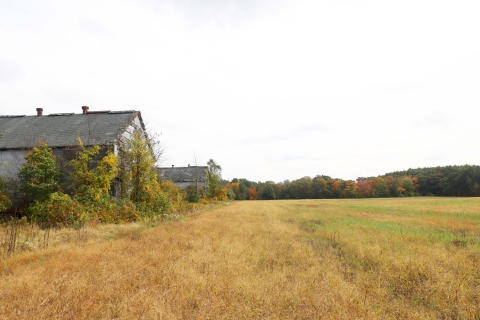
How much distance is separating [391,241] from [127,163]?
1816 cm

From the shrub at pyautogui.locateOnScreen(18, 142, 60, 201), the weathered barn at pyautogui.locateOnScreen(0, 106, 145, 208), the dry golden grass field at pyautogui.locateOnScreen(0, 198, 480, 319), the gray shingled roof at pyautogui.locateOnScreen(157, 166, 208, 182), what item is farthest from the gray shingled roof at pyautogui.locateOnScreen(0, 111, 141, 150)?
the gray shingled roof at pyautogui.locateOnScreen(157, 166, 208, 182)

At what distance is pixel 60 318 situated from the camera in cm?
401

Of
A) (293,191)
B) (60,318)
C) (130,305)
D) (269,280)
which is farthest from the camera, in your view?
(293,191)

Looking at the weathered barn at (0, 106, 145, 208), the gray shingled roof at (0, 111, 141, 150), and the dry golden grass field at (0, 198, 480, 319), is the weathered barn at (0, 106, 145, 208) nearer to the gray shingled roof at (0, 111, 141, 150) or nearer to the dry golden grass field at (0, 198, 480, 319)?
the gray shingled roof at (0, 111, 141, 150)

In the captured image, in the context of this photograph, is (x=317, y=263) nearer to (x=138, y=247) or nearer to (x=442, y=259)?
(x=442, y=259)

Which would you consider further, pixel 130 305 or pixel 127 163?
pixel 127 163

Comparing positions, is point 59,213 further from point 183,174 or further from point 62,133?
point 183,174

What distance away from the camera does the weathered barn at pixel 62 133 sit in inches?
747

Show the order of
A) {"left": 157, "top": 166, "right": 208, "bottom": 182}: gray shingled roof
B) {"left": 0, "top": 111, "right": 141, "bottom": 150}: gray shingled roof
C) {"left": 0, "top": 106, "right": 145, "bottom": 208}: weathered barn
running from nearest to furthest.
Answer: {"left": 0, "top": 106, "right": 145, "bottom": 208}: weathered barn → {"left": 0, "top": 111, "right": 141, "bottom": 150}: gray shingled roof → {"left": 157, "top": 166, "right": 208, "bottom": 182}: gray shingled roof

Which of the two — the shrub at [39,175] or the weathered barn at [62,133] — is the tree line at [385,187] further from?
the shrub at [39,175]

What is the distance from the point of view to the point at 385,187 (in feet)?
274

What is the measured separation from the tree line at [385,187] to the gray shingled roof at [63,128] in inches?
1921

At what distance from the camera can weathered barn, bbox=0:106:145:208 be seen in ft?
62.2

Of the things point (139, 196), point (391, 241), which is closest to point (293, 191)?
point (139, 196)
